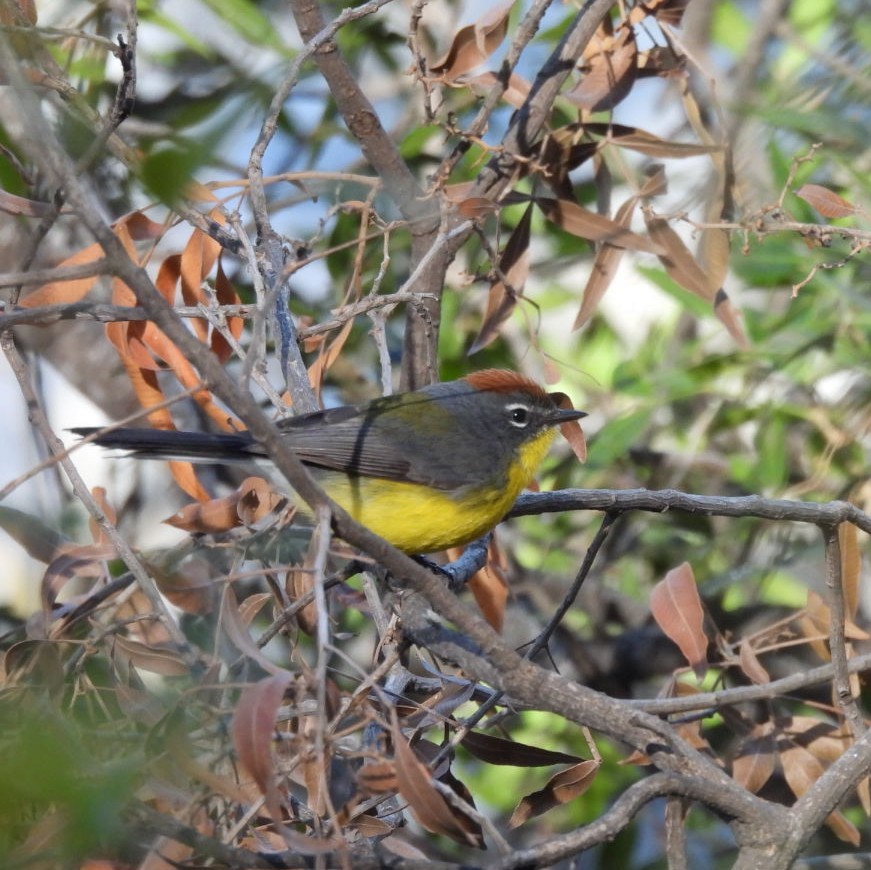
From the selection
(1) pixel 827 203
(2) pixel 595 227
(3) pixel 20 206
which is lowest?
(2) pixel 595 227

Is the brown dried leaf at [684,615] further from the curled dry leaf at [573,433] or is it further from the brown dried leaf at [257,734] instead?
the brown dried leaf at [257,734]

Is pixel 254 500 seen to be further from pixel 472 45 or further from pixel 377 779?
pixel 472 45

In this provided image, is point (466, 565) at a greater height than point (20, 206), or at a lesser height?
lesser

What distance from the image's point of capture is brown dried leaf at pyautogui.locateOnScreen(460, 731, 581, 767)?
2732mm

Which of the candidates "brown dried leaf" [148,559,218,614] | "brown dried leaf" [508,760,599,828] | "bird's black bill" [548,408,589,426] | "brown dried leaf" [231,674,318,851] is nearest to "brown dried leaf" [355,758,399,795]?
"brown dried leaf" [231,674,318,851]

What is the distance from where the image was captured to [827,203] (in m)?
2.88

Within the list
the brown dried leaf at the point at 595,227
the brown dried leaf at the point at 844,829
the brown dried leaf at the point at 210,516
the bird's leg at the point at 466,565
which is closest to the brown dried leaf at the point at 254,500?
the brown dried leaf at the point at 210,516

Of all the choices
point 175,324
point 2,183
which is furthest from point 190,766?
point 2,183

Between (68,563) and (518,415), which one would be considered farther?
(518,415)

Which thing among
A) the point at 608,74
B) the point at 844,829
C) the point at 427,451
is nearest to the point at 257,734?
the point at 844,829

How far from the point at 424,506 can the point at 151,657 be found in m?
1.10

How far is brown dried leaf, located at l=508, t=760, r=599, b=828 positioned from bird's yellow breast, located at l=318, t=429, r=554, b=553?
107 centimetres

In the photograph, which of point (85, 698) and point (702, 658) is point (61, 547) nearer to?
point (85, 698)

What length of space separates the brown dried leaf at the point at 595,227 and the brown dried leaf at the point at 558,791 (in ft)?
5.43
